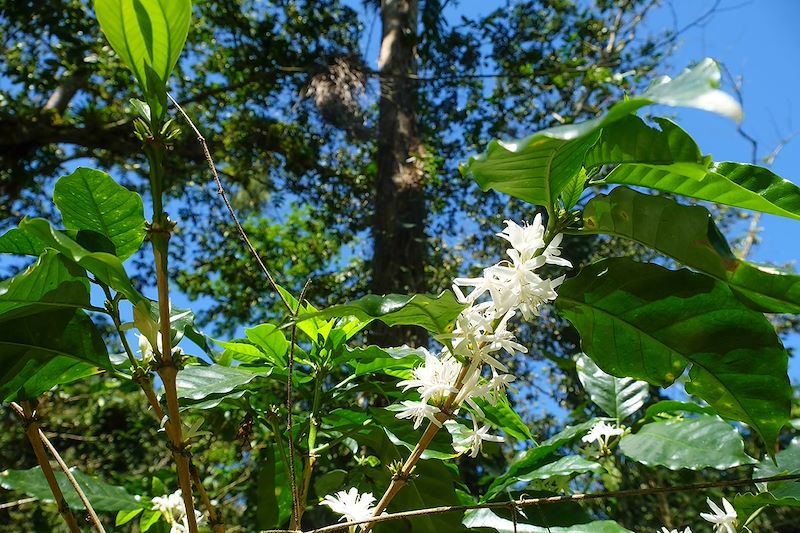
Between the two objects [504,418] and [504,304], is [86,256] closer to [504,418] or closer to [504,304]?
[504,304]

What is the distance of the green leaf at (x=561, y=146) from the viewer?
25 centimetres

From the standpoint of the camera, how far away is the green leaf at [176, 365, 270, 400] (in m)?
0.48

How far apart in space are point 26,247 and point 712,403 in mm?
555

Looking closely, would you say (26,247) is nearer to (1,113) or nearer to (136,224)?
(136,224)

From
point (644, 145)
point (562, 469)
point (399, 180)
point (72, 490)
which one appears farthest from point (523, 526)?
point (399, 180)

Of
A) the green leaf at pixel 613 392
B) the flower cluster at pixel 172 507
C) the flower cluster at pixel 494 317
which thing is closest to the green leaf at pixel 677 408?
the green leaf at pixel 613 392

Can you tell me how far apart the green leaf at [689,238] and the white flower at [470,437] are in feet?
0.61

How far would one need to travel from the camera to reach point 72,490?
66cm

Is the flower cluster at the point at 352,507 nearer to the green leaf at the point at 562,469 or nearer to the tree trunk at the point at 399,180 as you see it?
the green leaf at the point at 562,469

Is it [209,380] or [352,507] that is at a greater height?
[209,380]

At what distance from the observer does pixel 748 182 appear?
0.43 metres

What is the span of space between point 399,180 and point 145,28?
3.13 meters

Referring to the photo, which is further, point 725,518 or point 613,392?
point 613,392

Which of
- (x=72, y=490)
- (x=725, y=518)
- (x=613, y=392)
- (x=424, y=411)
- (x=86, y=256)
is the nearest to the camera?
(x=86, y=256)
